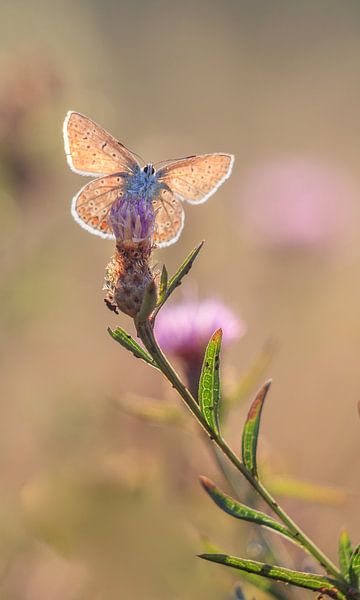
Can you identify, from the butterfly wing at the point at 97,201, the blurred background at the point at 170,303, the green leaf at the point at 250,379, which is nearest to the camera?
the butterfly wing at the point at 97,201

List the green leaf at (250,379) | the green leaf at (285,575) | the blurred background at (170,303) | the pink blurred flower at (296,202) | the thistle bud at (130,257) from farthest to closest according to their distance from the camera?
the pink blurred flower at (296,202) < the blurred background at (170,303) < the green leaf at (250,379) < the thistle bud at (130,257) < the green leaf at (285,575)

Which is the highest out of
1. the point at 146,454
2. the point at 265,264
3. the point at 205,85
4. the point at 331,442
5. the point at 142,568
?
the point at 205,85

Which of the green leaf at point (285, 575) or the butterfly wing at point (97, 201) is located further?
the butterfly wing at point (97, 201)

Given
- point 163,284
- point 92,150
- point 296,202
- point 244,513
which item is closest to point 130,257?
point 163,284

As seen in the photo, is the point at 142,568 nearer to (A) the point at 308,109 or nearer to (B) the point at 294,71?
(A) the point at 308,109

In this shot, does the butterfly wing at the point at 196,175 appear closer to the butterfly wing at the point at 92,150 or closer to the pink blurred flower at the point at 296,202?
the butterfly wing at the point at 92,150

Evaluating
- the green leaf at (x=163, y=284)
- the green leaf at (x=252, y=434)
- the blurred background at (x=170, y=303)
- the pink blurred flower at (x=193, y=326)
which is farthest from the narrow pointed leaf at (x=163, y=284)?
the pink blurred flower at (x=193, y=326)

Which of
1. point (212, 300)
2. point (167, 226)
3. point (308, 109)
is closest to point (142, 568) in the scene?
point (212, 300)

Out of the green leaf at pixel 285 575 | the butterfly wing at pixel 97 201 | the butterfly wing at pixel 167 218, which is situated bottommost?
the green leaf at pixel 285 575
